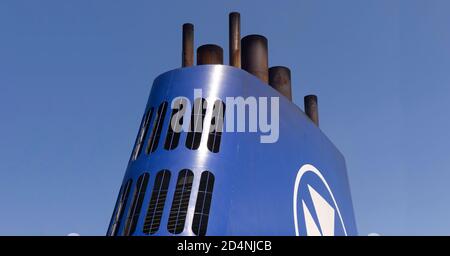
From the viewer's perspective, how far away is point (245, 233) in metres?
15.0

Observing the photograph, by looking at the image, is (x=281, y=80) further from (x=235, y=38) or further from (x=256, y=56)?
(x=235, y=38)

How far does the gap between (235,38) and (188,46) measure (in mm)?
1572

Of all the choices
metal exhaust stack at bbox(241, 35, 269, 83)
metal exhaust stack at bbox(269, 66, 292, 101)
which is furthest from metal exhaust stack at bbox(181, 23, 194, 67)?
metal exhaust stack at bbox(269, 66, 292, 101)

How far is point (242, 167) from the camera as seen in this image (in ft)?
51.5

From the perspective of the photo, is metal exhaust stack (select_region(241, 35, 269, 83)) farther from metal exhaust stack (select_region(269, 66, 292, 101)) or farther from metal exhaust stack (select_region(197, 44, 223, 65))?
metal exhaust stack (select_region(269, 66, 292, 101))

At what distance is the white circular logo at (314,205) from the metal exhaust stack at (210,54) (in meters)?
4.24

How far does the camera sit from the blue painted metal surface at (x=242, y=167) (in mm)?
14969

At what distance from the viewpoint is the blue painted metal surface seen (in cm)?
1497

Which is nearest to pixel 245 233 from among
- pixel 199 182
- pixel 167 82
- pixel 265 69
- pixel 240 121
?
pixel 199 182

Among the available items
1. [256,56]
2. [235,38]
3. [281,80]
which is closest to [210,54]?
[235,38]
